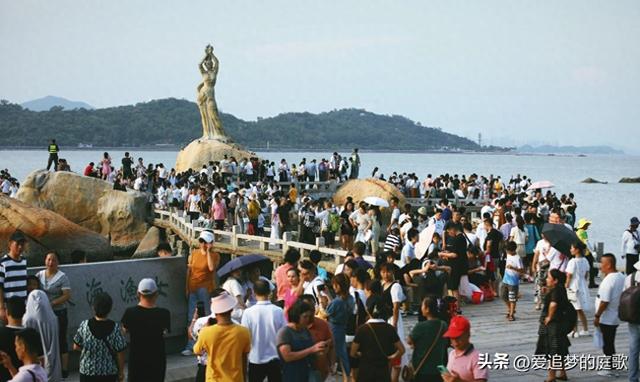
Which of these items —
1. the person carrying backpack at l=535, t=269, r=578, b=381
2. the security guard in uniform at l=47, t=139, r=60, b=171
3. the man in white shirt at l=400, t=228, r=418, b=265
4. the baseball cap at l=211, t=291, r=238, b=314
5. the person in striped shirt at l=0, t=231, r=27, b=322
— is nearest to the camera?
the baseball cap at l=211, t=291, r=238, b=314

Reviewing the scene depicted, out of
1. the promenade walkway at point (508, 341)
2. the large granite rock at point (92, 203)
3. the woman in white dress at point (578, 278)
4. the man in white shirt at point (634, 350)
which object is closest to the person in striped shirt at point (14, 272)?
the promenade walkway at point (508, 341)

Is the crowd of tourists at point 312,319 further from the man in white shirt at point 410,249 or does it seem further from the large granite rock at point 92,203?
the large granite rock at point 92,203

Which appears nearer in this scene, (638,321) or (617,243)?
(638,321)

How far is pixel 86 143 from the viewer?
6786 inches

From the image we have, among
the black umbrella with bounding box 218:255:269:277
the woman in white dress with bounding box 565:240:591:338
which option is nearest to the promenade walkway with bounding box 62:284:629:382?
the woman in white dress with bounding box 565:240:591:338

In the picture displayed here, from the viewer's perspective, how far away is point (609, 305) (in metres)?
11.1

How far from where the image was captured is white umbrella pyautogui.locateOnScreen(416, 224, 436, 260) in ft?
51.4

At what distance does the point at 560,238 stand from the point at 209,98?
29.8m

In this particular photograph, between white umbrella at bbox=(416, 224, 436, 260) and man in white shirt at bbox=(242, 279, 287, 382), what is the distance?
7289 millimetres

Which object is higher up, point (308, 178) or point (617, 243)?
point (308, 178)

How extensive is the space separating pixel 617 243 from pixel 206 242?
148 feet

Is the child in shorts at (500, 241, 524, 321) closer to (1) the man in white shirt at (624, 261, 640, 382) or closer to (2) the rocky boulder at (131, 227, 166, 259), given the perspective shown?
(1) the man in white shirt at (624, 261, 640, 382)

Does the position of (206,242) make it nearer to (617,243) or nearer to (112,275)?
(112,275)

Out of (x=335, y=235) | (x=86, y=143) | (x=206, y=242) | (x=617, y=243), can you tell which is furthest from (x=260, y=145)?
(x=206, y=242)
